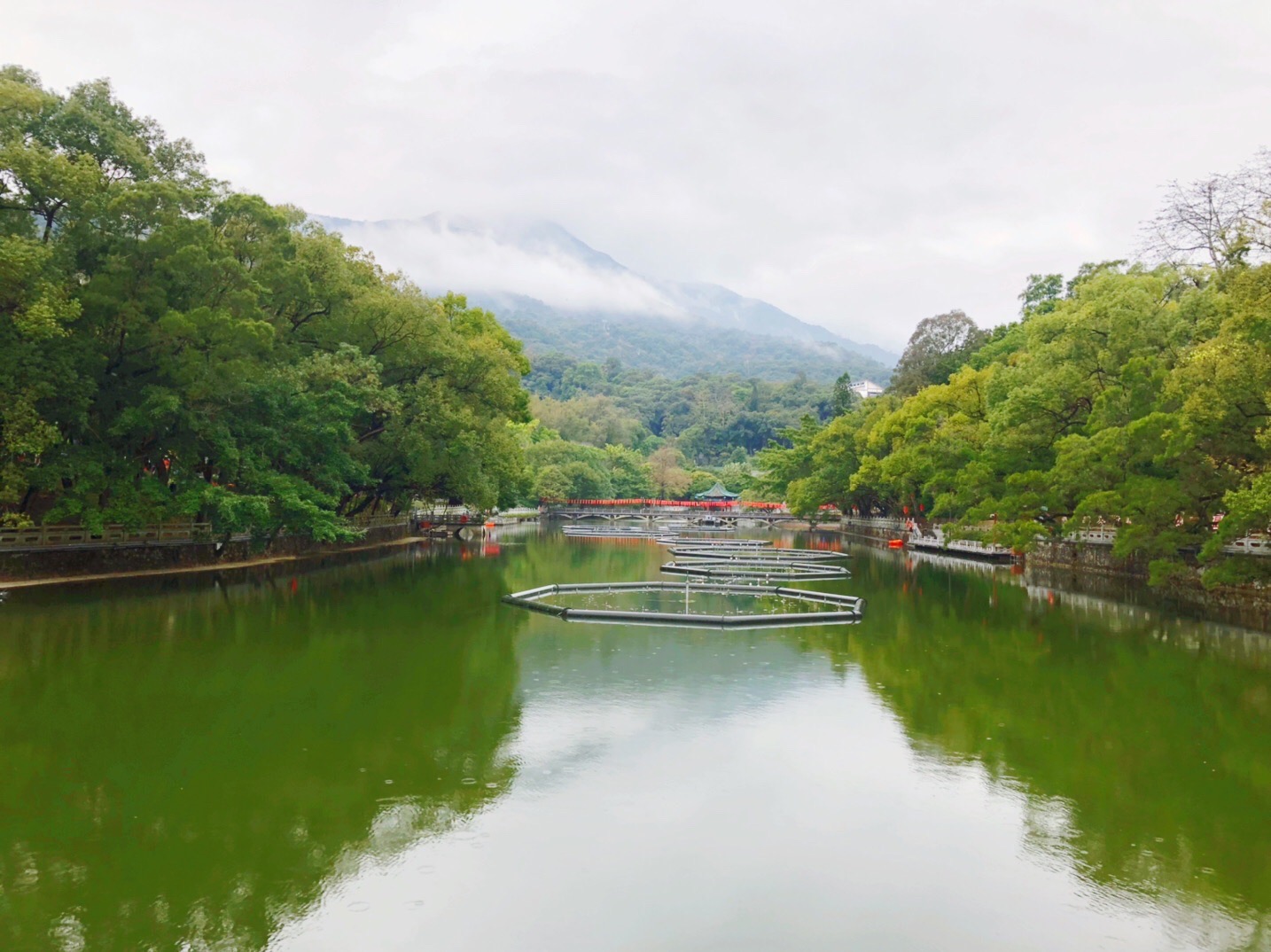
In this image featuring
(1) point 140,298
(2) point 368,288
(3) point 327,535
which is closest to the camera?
(1) point 140,298

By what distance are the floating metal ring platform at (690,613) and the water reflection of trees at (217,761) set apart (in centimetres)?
232

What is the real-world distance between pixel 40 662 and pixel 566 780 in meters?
9.76

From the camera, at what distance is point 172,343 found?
25.1 metres

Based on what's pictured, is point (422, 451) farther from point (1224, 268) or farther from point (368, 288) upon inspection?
point (1224, 268)

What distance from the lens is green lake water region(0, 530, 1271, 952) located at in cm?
631

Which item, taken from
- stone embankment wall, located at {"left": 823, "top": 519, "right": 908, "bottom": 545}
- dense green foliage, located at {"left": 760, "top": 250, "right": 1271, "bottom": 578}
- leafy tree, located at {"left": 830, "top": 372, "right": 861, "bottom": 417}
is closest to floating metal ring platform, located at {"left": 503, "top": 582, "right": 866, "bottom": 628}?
dense green foliage, located at {"left": 760, "top": 250, "right": 1271, "bottom": 578}

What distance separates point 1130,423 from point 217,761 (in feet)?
78.5

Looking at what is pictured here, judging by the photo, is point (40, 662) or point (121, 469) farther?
point (121, 469)

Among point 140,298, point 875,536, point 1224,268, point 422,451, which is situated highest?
point 1224,268

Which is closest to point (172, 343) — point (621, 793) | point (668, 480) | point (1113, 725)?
point (621, 793)

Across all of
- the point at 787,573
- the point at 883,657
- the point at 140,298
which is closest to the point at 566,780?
the point at 883,657

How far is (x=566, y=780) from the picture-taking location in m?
9.12

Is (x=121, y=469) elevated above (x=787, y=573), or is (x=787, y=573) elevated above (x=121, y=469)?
(x=121, y=469)

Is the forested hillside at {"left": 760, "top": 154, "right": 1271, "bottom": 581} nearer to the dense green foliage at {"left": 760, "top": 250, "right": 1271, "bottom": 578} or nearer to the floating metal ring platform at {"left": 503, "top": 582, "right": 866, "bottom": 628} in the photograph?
the dense green foliage at {"left": 760, "top": 250, "right": 1271, "bottom": 578}
